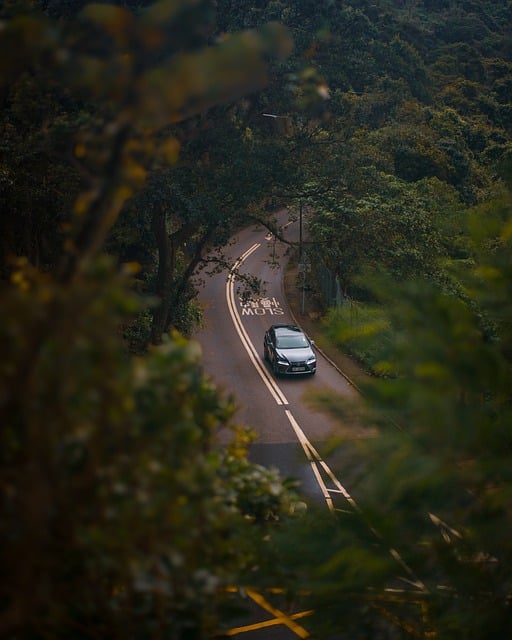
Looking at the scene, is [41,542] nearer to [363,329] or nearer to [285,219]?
[363,329]

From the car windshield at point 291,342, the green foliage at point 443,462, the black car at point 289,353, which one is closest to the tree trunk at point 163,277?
the black car at point 289,353

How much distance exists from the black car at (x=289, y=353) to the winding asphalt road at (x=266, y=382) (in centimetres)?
32

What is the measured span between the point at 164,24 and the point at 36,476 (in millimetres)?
1913

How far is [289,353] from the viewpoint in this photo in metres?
20.9

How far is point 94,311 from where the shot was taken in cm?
244

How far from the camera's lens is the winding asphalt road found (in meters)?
13.8

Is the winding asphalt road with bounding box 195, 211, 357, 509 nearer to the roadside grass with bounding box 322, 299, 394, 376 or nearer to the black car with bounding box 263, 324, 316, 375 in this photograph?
the black car with bounding box 263, 324, 316, 375

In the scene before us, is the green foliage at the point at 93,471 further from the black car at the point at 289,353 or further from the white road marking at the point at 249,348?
the black car at the point at 289,353

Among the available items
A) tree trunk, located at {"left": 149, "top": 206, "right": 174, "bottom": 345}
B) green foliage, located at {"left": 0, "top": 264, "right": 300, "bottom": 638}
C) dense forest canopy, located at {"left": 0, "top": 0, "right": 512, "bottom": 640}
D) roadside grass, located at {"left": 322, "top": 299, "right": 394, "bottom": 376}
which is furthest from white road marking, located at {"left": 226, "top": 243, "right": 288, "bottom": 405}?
green foliage, located at {"left": 0, "top": 264, "right": 300, "bottom": 638}

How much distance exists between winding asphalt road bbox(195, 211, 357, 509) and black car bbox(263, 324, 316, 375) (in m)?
0.32

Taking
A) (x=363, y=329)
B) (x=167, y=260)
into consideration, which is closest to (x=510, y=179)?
(x=363, y=329)

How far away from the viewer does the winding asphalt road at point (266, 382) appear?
13.8m

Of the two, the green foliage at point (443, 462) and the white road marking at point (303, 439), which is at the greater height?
the green foliage at point (443, 462)

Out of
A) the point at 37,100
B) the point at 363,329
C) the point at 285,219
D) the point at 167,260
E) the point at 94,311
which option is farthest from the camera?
the point at 285,219
